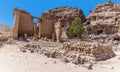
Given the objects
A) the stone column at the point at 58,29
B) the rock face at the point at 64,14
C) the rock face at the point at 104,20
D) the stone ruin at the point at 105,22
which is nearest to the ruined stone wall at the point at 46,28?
the stone column at the point at 58,29

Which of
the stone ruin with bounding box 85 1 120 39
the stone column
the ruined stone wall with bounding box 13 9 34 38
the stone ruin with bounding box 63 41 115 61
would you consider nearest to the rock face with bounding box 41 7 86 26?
the stone ruin with bounding box 85 1 120 39

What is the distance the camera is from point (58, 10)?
2232 inches

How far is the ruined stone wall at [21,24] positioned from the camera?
803 inches

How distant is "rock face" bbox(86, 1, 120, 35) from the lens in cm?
3878

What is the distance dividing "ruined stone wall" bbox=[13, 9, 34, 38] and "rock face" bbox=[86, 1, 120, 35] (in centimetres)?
2240

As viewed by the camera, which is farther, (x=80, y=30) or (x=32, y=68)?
(x=80, y=30)

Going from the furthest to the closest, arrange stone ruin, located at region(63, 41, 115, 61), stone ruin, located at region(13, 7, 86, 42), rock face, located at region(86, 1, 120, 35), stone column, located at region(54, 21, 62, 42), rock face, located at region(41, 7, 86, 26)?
rock face, located at region(41, 7, 86, 26), rock face, located at region(86, 1, 120, 35), stone column, located at region(54, 21, 62, 42), stone ruin, located at region(13, 7, 86, 42), stone ruin, located at region(63, 41, 115, 61)

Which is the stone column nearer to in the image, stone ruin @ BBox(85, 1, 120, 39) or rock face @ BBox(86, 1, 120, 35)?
stone ruin @ BBox(85, 1, 120, 39)

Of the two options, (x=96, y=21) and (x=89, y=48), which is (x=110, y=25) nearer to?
(x=96, y=21)

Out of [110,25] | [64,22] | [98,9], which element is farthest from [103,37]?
[64,22]

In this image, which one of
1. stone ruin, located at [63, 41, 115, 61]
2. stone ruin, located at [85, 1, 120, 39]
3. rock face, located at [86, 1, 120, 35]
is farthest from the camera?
rock face, located at [86, 1, 120, 35]

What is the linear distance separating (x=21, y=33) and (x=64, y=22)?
31.1 meters

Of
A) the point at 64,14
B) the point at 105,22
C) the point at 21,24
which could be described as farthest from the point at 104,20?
the point at 21,24

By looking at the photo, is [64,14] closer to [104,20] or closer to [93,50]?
[104,20]
